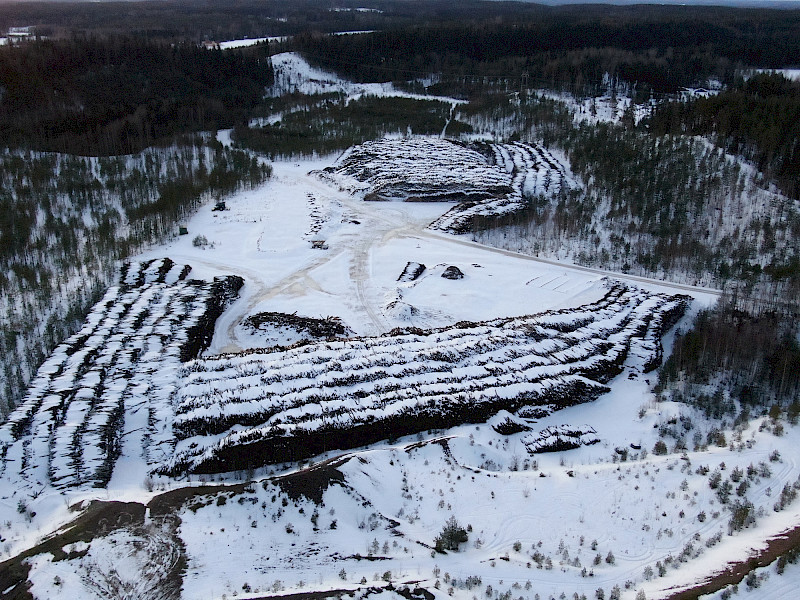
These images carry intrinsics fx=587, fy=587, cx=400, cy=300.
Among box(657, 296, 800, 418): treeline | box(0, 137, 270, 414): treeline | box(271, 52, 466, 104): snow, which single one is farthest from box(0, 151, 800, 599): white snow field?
box(271, 52, 466, 104): snow

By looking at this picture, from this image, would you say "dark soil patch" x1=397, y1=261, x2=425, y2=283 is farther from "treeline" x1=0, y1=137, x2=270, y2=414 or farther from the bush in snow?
the bush in snow

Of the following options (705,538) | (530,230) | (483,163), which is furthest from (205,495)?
(483,163)

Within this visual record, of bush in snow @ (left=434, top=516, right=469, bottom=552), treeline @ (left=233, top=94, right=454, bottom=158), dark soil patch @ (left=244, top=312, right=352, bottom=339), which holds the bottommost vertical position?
bush in snow @ (left=434, top=516, right=469, bottom=552)

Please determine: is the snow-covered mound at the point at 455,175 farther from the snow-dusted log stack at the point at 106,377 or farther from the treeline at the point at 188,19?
the treeline at the point at 188,19

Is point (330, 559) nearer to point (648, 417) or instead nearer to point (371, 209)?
point (648, 417)

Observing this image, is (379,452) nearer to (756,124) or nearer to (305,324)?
(305,324)

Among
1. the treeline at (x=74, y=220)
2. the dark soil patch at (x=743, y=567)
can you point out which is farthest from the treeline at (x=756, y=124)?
the treeline at (x=74, y=220)
